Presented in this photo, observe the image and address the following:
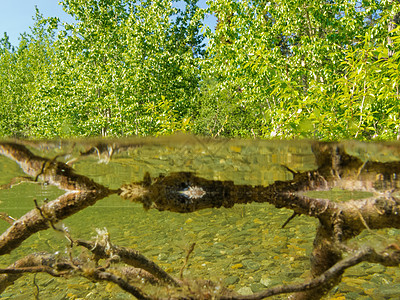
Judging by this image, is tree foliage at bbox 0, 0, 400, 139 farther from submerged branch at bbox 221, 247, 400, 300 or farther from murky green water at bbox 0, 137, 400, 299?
submerged branch at bbox 221, 247, 400, 300

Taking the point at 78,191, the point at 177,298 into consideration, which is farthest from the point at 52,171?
the point at 177,298

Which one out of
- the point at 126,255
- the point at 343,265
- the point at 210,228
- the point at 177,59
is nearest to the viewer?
the point at 343,265

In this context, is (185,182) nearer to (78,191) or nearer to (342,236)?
(78,191)

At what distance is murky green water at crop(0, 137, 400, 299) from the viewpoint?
3901 mm

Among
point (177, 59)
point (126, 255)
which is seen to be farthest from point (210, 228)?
point (177, 59)

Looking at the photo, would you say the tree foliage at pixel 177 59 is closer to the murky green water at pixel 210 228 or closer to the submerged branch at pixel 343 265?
the murky green water at pixel 210 228

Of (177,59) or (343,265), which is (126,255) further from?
A: (177,59)

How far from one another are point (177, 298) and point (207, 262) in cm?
421

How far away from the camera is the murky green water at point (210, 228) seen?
390cm

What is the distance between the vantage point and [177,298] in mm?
2604

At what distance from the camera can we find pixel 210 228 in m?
9.29

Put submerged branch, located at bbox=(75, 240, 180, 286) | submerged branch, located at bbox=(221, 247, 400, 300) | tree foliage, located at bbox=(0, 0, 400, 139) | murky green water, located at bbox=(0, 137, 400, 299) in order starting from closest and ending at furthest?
submerged branch, located at bbox=(221, 247, 400, 300) → submerged branch, located at bbox=(75, 240, 180, 286) → murky green water, located at bbox=(0, 137, 400, 299) → tree foliage, located at bbox=(0, 0, 400, 139)

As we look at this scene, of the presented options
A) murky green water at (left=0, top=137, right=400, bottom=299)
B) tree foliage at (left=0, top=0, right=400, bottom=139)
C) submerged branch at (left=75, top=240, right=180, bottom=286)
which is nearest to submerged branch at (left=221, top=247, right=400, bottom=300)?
murky green water at (left=0, top=137, right=400, bottom=299)

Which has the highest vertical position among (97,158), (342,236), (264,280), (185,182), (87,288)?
(97,158)
